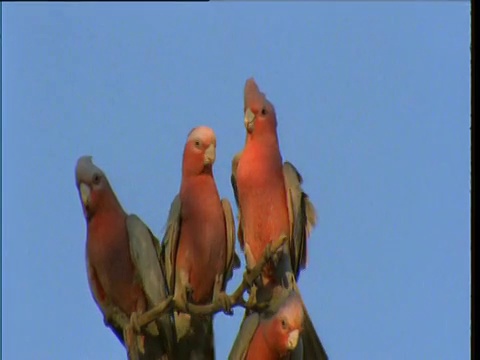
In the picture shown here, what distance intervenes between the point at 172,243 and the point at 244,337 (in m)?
0.36

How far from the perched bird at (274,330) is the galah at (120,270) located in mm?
222

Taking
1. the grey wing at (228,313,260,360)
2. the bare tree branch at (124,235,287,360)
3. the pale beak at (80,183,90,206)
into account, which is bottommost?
the grey wing at (228,313,260,360)

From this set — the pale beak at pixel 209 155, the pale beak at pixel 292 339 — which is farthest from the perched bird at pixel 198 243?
the pale beak at pixel 292 339

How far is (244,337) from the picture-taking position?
361 cm

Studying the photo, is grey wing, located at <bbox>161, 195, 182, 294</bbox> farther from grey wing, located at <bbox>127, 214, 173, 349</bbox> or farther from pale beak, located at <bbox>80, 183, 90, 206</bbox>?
pale beak, located at <bbox>80, 183, 90, 206</bbox>

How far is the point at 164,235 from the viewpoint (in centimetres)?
367

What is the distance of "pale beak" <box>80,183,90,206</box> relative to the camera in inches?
141

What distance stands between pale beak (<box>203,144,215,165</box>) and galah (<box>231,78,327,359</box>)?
0.11 meters

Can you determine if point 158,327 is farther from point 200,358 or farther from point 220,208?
point 220,208

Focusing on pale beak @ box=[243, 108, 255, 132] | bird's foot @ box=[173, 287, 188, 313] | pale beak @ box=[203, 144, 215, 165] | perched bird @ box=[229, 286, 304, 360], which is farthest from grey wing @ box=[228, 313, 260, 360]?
pale beak @ box=[243, 108, 255, 132]

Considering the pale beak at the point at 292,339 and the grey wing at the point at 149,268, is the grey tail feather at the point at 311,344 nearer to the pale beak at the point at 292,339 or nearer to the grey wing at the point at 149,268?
the pale beak at the point at 292,339

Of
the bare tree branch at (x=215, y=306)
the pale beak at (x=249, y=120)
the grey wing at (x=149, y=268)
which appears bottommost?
the bare tree branch at (x=215, y=306)

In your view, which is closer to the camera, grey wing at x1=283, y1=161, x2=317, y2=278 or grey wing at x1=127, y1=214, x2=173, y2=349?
grey wing at x1=127, y1=214, x2=173, y2=349

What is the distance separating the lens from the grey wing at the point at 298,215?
3695 mm
